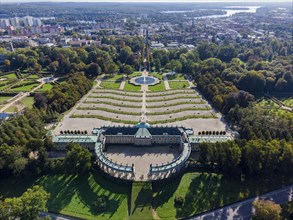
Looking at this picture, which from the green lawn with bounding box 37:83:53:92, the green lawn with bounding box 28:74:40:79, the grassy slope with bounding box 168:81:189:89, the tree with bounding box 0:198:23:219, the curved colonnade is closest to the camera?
the tree with bounding box 0:198:23:219

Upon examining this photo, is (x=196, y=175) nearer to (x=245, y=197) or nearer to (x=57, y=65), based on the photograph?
(x=245, y=197)

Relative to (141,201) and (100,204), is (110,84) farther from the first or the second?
(141,201)

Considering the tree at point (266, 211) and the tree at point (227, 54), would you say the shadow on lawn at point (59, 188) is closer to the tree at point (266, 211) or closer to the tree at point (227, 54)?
the tree at point (266, 211)

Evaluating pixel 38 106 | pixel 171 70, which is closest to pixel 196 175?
pixel 38 106

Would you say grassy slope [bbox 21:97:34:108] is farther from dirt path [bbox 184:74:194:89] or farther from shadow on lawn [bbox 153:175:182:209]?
dirt path [bbox 184:74:194:89]

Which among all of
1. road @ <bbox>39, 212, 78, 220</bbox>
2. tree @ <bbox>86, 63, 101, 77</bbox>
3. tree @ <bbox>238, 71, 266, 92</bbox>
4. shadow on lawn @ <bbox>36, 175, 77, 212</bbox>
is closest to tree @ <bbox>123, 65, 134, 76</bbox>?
tree @ <bbox>86, 63, 101, 77</bbox>

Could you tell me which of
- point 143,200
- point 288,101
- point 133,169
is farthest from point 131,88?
point 143,200
